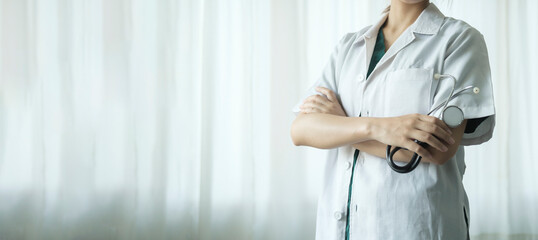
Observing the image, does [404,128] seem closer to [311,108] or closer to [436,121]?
[436,121]

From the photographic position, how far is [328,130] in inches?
42.3

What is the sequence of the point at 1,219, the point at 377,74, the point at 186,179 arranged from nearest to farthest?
1. the point at 377,74
2. the point at 1,219
3. the point at 186,179

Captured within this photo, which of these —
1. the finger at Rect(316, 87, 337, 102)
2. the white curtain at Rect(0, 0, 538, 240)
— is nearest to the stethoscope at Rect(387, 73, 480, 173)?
the finger at Rect(316, 87, 337, 102)

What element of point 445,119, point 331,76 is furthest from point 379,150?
point 331,76

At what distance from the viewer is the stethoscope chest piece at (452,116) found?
918mm

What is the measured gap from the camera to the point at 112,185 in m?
2.13

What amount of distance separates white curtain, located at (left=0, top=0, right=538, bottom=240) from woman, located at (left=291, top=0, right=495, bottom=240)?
109 cm

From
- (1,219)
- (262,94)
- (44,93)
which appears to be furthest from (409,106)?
(1,219)

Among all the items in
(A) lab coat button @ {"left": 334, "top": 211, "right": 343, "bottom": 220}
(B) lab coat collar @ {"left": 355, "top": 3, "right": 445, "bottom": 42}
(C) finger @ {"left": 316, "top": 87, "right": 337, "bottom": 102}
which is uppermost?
(B) lab coat collar @ {"left": 355, "top": 3, "right": 445, "bottom": 42}

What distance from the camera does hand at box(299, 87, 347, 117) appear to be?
3.70 ft

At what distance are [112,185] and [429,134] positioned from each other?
1.62 metres

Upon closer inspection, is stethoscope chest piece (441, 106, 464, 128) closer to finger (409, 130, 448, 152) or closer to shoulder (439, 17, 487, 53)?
finger (409, 130, 448, 152)

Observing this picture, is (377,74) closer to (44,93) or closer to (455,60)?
(455,60)

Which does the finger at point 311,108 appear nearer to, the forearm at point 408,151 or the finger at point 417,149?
the forearm at point 408,151
